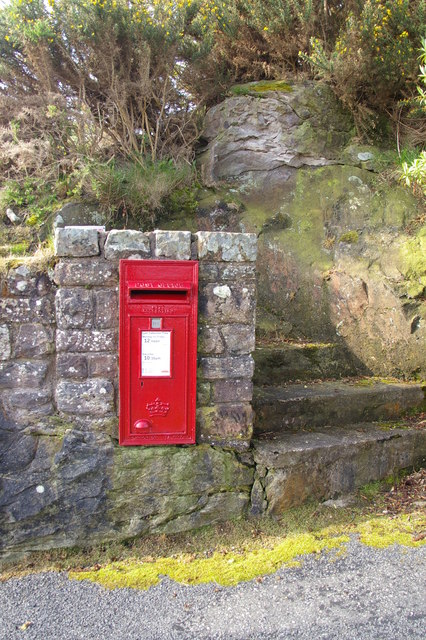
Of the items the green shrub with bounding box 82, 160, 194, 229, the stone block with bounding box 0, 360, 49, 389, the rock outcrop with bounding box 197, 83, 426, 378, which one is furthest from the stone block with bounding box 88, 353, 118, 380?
the green shrub with bounding box 82, 160, 194, 229

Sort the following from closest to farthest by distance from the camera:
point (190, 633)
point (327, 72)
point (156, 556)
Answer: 1. point (190, 633)
2. point (156, 556)
3. point (327, 72)

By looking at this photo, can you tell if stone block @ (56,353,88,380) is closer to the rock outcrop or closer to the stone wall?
the stone wall

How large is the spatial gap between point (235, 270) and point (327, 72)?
139 inches

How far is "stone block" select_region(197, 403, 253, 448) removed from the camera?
3.26 metres

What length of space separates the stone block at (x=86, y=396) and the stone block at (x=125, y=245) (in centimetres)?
80

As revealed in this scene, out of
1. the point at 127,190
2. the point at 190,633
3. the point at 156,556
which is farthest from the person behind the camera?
the point at 127,190

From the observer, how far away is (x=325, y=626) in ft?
7.92

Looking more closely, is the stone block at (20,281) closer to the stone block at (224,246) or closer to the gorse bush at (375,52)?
the stone block at (224,246)

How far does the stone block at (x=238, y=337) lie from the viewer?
324 cm

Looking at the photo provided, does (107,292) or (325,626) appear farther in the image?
(107,292)

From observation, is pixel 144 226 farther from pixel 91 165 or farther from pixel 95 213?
pixel 91 165

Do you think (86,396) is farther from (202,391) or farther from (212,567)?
(212,567)

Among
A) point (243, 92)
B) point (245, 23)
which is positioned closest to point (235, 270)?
point (243, 92)

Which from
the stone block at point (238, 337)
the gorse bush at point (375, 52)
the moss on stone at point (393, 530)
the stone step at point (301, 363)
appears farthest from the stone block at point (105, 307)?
the gorse bush at point (375, 52)
